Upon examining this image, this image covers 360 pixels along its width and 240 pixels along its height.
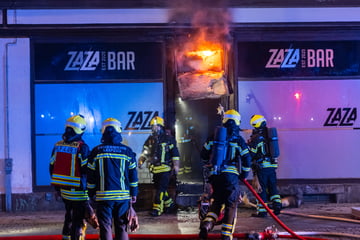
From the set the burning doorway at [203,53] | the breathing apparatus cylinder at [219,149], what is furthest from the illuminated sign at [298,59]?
the breathing apparatus cylinder at [219,149]

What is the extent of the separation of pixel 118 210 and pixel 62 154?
1.11 m

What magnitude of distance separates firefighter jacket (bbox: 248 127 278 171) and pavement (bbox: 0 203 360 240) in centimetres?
105

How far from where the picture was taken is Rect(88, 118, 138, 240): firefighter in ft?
18.7

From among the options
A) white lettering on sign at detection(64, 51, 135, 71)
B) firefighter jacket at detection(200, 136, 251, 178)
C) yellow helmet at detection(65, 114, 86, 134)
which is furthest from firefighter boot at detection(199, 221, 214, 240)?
white lettering on sign at detection(64, 51, 135, 71)

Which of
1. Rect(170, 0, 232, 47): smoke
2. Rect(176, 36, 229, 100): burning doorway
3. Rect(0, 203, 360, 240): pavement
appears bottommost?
Rect(0, 203, 360, 240): pavement

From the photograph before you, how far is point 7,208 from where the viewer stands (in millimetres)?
10109

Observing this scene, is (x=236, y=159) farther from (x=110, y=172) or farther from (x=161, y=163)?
(x=161, y=163)

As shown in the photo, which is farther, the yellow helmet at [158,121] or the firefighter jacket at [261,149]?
the yellow helmet at [158,121]

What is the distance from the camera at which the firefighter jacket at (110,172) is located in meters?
5.70

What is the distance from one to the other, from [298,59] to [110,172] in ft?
21.2

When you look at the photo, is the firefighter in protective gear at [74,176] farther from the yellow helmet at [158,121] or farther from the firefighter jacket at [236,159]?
the yellow helmet at [158,121]

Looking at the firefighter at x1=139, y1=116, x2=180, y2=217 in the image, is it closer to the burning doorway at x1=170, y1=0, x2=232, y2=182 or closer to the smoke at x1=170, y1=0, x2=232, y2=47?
the burning doorway at x1=170, y1=0, x2=232, y2=182

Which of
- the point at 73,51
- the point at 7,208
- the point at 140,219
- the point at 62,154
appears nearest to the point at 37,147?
the point at 7,208

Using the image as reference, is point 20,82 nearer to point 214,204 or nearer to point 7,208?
point 7,208
